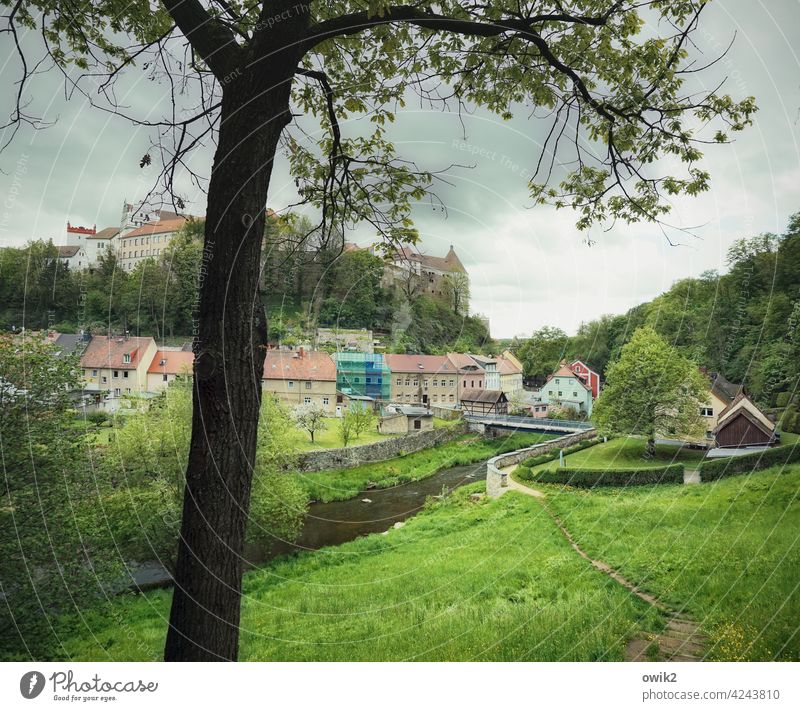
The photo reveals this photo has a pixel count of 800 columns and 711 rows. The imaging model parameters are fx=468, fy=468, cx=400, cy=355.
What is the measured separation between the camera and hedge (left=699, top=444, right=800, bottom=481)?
2803 mm

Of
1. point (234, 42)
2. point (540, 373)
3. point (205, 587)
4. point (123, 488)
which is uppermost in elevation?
point (234, 42)

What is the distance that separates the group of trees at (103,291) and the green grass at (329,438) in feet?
8.15

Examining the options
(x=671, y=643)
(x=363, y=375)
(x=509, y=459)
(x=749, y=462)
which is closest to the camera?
(x=671, y=643)

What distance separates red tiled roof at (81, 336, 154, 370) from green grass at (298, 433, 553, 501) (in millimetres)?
3880

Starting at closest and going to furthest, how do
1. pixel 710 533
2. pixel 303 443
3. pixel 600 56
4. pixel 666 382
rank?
1. pixel 600 56
2. pixel 710 533
3. pixel 666 382
4. pixel 303 443

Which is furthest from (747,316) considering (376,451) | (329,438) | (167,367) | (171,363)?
(329,438)

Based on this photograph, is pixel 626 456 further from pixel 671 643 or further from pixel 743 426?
pixel 671 643

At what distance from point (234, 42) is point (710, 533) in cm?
379

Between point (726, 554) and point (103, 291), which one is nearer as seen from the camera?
point (726, 554)

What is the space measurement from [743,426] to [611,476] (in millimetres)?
2623

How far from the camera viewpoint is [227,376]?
1.67 m

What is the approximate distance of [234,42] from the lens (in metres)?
1.84

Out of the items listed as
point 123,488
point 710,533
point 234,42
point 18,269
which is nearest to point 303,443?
point 123,488
